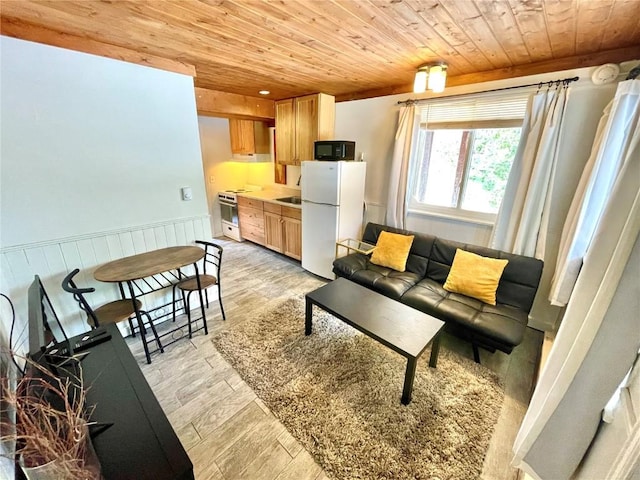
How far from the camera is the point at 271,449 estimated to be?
156 cm

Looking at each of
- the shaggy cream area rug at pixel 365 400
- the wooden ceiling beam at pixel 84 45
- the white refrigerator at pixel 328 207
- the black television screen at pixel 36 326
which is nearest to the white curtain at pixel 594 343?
the shaggy cream area rug at pixel 365 400

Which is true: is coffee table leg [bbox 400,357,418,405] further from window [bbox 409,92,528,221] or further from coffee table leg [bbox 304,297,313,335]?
window [bbox 409,92,528,221]

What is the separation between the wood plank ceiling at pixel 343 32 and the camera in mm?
1496

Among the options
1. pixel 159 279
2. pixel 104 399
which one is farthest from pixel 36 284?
pixel 104 399

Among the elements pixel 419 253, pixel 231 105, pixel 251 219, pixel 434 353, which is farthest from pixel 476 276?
pixel 231 105

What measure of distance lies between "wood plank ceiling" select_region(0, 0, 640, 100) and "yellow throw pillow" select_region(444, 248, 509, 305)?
68.2 inches

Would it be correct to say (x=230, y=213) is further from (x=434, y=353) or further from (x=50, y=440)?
(x=50, y=440)

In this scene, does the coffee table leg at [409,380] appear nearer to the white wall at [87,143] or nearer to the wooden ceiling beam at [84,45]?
the white wall at [87,143]

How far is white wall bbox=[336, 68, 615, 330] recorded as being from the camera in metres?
2.15

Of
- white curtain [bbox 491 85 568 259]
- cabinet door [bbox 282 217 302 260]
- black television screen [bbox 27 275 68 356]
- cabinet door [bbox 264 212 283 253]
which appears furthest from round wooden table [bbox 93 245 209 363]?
white curtain [bbox 491 85 568 259]

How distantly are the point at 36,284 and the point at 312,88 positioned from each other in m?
3.34

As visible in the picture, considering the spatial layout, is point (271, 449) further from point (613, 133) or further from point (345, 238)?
point (613, 133)

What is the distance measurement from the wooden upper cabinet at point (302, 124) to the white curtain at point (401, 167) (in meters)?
1.09

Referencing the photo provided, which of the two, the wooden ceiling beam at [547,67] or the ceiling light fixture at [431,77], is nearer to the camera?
the wooden ceiling beam at [547,67]
